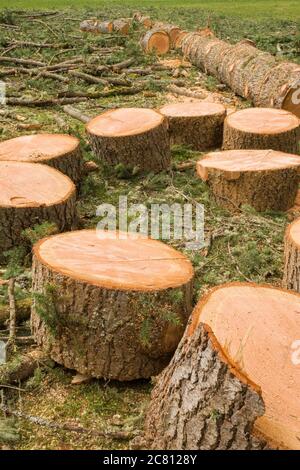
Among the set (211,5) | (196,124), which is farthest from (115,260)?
(211,5)

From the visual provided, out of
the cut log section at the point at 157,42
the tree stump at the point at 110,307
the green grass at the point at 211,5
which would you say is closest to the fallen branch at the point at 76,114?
the tree stump at the point at 110,307

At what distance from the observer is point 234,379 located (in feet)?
7.28

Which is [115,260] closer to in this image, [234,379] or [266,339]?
[266,339]

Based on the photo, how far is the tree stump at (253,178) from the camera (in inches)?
201

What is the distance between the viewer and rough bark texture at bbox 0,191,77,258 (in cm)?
412

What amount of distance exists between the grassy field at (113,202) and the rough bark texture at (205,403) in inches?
15.7

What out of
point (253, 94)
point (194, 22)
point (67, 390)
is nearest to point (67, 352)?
point (67, 390)

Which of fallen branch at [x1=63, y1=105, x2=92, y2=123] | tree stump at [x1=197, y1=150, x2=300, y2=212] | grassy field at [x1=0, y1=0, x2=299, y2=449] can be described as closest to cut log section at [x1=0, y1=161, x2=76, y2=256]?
grassy field at [x1=0, y1=0, x2=299, y2=449]

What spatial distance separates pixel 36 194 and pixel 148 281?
5.05 feet

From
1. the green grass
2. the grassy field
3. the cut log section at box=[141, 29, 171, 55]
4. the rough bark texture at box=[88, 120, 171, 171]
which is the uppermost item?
the green grass

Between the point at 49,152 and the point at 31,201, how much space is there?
111 centimetres

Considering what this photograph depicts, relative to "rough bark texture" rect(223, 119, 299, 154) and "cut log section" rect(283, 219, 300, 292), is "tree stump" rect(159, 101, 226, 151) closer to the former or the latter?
"rough bark texture" rect(223, 119, 299, 154)

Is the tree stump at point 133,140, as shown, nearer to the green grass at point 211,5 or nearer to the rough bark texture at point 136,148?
the rough bark texture at point 136,148

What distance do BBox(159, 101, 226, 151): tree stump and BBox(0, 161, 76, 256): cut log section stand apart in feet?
7.78
